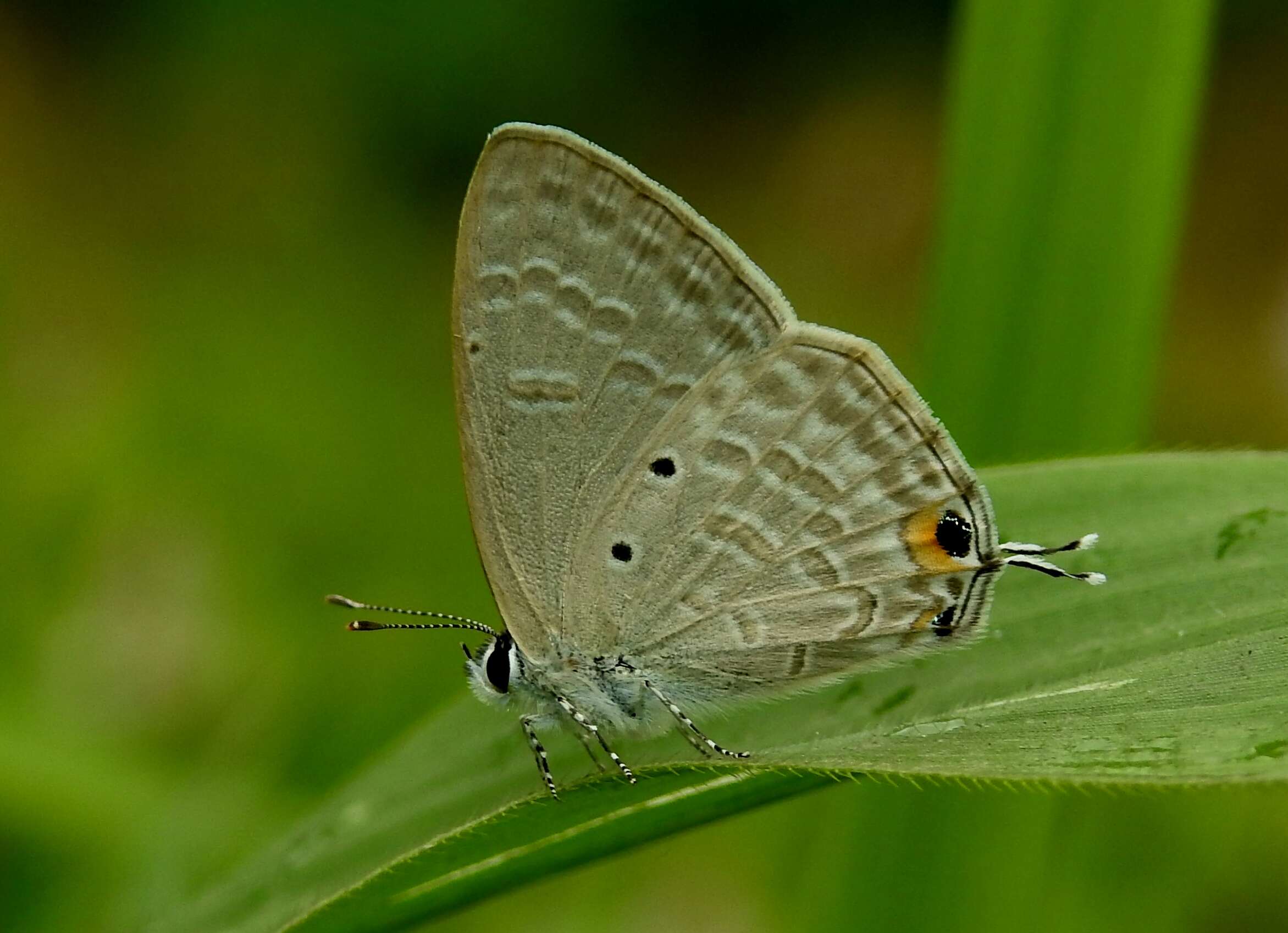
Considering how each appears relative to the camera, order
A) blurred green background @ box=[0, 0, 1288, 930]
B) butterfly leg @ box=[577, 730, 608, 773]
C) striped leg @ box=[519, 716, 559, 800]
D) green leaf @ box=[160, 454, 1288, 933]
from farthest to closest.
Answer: blurred green background @ box=[0, 0, 1288, 930] → butterfly leg @ box=[577, 730, 608, 773] → striped leg @ box=[519, 716, 559, 800] → green leaf @ box=[160, 454, 1288, 933]

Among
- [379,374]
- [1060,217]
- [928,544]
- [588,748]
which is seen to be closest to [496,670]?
[588,748]

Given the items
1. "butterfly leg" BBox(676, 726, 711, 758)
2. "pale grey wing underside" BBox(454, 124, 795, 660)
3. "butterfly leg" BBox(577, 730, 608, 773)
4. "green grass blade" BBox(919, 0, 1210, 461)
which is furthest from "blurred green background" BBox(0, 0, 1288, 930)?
"pale grey wing underside" BBox(454, 124, 795, 660)

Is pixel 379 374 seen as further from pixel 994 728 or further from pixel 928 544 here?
pixel 994 728

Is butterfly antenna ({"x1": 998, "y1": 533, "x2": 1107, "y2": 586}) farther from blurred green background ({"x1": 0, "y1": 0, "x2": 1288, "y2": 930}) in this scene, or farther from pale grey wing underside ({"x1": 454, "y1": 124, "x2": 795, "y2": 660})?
pale grey wing underside ({"x1": 454, "y1": 124, "x2": 795, "y2": 660})

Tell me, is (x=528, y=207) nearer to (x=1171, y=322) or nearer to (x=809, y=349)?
(x=809, y=349)

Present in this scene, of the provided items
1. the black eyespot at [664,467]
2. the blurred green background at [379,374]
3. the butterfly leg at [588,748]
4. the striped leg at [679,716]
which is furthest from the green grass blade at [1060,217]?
the butterfly leg at [588,748]
